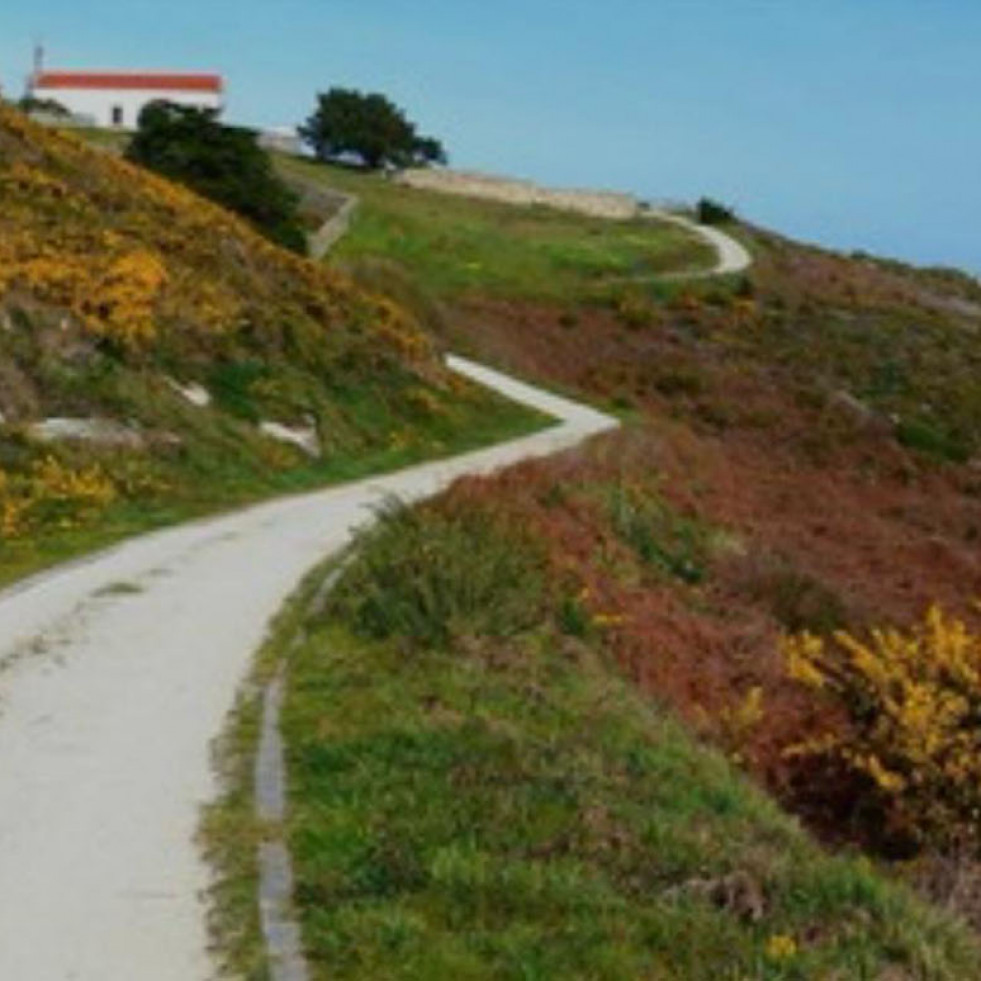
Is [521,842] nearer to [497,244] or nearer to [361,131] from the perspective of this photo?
[497,244]

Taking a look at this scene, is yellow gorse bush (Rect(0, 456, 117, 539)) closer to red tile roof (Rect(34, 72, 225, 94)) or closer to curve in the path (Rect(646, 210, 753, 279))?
curve in the path (Rect(646, 210, 753, 279))

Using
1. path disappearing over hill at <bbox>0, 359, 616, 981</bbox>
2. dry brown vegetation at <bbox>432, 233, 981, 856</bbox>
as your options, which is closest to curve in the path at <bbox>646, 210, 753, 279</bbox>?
dry brown vegetation at <bbox>432, 233, 981, 856</bbox>

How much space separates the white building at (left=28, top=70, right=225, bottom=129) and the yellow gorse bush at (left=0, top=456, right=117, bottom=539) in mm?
91122

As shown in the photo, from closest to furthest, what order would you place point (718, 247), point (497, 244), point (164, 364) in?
point (164, 364)
point (497, 244)
point (718, 247)

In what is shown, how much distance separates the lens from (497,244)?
74.4 metres

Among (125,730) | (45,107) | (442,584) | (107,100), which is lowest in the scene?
(125,730)

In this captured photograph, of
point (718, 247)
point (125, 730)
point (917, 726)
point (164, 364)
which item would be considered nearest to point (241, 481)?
point (164, 364)

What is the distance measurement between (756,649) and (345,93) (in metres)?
84.1

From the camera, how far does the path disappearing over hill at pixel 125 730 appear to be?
8758 mm

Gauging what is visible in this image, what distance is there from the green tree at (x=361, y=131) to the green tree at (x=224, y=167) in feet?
156

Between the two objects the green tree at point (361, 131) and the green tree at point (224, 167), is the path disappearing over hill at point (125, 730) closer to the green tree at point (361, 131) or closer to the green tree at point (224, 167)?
A: the green tree at point (224, 167)

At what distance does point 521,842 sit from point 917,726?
267 inches

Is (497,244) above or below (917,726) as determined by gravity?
above

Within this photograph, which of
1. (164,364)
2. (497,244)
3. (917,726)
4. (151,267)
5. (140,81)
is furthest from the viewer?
(140,81)
